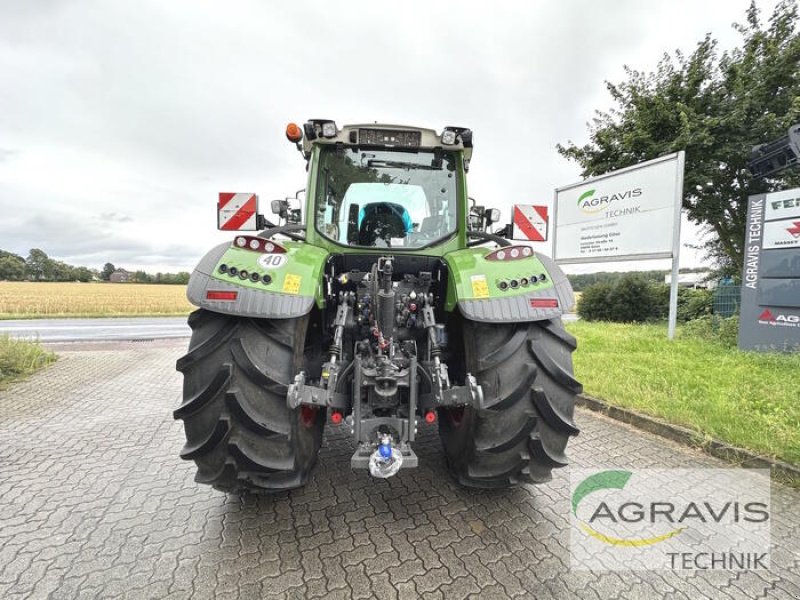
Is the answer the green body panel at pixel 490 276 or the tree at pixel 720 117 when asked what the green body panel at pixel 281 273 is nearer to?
the green body panel at pixel 490 276

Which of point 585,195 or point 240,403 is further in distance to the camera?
point 585,195

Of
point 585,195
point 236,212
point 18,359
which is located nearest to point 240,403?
point 236,212

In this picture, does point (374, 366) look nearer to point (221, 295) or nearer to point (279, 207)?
point (221, 295)

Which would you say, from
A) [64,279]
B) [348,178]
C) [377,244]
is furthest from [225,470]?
[64,279]

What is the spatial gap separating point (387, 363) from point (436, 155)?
1622 millimetres

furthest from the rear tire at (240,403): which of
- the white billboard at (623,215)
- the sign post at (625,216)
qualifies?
the white billboard at (623,215)

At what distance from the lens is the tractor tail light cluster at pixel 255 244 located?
2098 mm

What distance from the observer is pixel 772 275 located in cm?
620

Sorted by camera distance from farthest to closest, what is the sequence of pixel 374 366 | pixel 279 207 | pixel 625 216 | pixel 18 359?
pixel 625 216
pixel 18 359
pixel 279 207
pixel 374 366

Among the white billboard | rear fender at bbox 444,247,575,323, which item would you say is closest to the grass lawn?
rear fender at bbox 444,247,575,323

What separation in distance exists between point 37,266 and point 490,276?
64.8 meters

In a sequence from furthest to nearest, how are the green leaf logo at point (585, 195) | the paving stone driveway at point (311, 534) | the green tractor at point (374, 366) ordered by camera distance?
the green leaf logo at point (585, 195) < the green tractor at point (374, 366) < the paving stone driveway at point (311, 534)

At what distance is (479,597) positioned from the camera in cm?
169

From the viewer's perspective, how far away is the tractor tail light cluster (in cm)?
210
